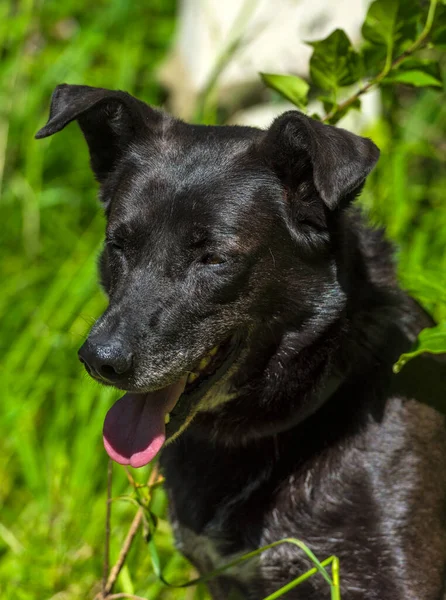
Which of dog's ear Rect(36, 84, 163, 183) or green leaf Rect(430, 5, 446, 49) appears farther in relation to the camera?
green leaf Rect(430, 5, 446, 49)

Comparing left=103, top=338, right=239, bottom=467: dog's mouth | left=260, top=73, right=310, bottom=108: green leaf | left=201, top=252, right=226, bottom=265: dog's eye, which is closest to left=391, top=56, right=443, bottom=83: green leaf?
left=260, top=73, right=310, bottom=108: green leaf

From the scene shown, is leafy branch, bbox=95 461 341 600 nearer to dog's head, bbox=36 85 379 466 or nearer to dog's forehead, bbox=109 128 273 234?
dog's head, bbox=36 85 379 466

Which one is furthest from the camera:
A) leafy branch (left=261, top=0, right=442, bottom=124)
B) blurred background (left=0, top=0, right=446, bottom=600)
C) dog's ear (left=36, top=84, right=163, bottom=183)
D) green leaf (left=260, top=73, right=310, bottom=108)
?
blurred background (left=0, top=0, right=446, bottom=600)

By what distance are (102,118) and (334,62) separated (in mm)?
700

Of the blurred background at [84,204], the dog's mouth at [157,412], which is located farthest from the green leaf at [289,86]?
the dog's mouth at [157,412]

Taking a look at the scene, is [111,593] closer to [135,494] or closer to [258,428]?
[135,494]

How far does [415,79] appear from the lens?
271 centimetres

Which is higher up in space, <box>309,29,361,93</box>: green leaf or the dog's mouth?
<box>309,29,361,93</box>: green leaf

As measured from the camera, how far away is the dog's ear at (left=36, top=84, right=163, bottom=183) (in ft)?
8.33

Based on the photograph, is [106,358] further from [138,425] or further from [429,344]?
[429,344]

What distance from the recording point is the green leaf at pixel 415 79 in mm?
2689

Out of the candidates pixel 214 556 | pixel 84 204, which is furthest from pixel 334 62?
pixel 84 204

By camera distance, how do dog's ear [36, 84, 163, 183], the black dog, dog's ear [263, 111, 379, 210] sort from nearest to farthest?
dog's ear [263, 111, 379, 210] → the black dog → dog's ear [36, 84, 163, 183]

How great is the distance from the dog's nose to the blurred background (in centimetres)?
93
